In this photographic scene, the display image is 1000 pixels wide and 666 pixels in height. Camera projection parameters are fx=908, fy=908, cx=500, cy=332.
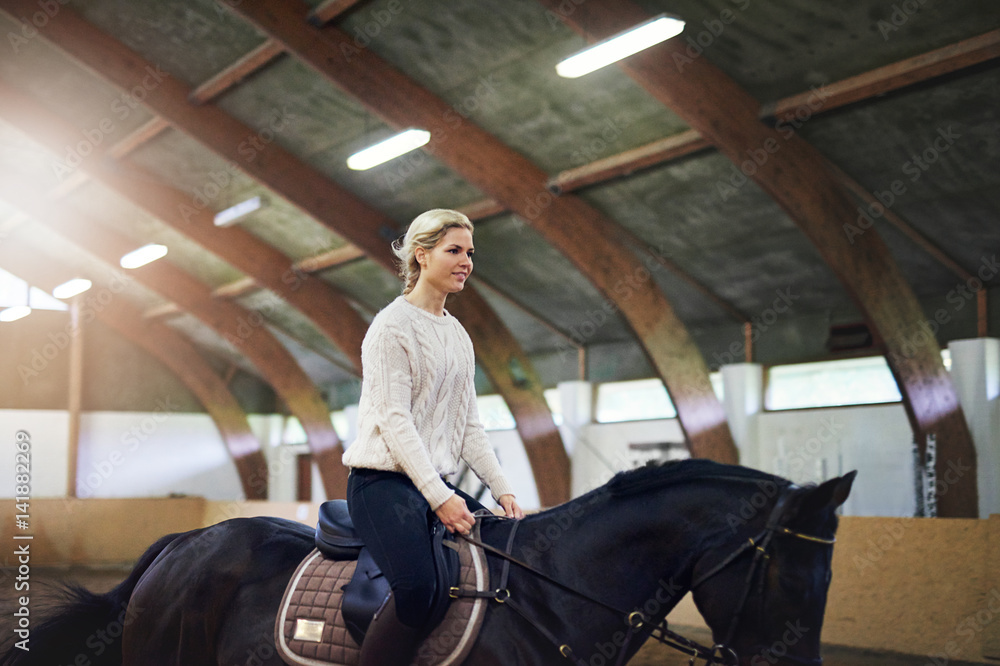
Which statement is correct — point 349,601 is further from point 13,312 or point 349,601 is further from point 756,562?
point 13,312

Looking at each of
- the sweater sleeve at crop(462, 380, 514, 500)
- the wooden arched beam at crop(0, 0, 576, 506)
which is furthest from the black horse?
the wooden arched beam at crop(0, 0, 576, 506)

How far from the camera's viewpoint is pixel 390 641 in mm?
2211

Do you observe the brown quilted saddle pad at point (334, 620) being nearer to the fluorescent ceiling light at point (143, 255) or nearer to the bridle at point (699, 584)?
the bridle at point (699, 584)

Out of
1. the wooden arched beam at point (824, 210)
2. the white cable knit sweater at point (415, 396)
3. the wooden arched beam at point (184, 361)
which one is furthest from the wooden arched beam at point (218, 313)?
the white cable knit sweater at point (415, 396)

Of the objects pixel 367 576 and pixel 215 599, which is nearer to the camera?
pixel 367 576

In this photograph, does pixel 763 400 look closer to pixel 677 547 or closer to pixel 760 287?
pixel 760 287

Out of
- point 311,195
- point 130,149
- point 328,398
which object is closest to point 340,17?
point 311,195

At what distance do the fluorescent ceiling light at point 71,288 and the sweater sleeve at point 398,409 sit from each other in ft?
49.6

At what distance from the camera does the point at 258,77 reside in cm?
1016

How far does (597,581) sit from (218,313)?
1543 cm

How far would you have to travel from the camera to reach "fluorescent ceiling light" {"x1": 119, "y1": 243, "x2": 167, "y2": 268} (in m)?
13.6

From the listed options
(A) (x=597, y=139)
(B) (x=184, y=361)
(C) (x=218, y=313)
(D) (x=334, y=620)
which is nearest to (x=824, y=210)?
(A) (x=597, y=139)

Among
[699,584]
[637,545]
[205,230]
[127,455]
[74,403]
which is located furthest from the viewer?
[127,455]

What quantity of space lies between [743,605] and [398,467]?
0.90 metres
